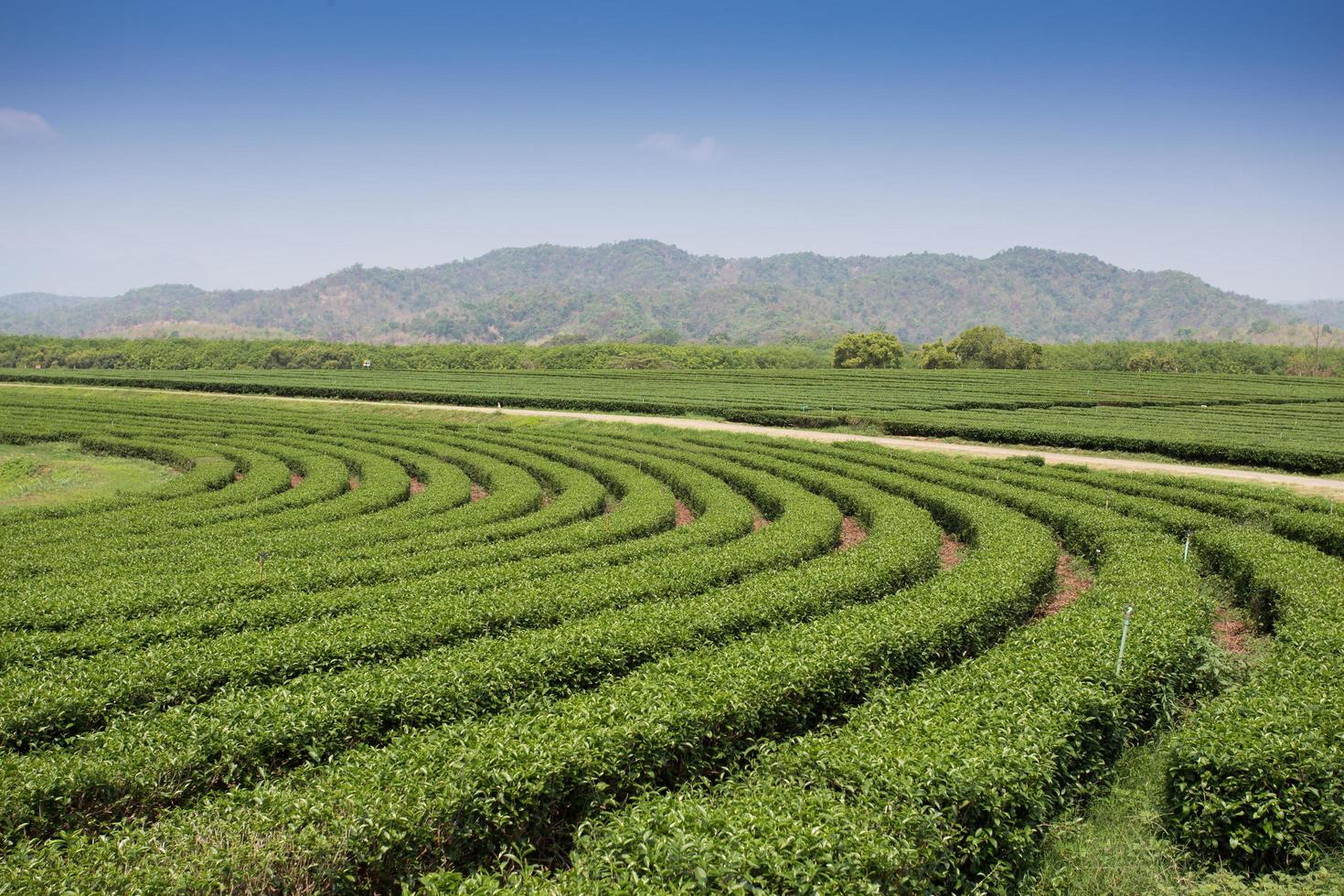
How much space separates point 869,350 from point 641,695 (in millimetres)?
102882

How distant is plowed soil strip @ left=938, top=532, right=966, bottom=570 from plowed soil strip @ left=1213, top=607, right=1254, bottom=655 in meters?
5.61

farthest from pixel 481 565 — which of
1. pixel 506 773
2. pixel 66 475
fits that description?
pixel 66 475

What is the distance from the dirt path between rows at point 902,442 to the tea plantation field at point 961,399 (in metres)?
1.05

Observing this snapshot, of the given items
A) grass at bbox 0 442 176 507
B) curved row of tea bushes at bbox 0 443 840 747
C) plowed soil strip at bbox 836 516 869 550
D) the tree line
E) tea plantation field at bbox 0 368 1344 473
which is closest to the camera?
curved row of tea bushes at bbox 0 443 840 747

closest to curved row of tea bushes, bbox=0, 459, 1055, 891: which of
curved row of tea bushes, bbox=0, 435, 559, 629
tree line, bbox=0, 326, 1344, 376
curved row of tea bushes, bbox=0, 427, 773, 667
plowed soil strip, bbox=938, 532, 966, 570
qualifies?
curved row of tea bushes, bbox=0, 427, 773, 667

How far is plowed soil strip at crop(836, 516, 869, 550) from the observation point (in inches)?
902

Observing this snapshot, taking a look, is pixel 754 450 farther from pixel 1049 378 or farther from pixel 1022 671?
pixel 1049 378

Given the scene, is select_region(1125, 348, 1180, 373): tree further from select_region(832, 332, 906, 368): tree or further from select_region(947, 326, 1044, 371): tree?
select_region(832, 332, 906, 368): tree

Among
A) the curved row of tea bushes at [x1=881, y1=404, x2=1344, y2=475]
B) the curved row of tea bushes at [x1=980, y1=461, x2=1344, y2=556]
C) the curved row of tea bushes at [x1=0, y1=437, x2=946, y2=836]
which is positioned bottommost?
the curved row of tea bushes at [x1=0, y1=437, x2=946, y2=836]

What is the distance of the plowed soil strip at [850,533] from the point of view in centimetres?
2292

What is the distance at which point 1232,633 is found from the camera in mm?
15867

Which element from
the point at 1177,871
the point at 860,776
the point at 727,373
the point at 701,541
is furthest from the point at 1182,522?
the point at 727,373

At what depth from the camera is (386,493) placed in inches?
1035

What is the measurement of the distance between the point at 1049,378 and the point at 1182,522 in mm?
62332
